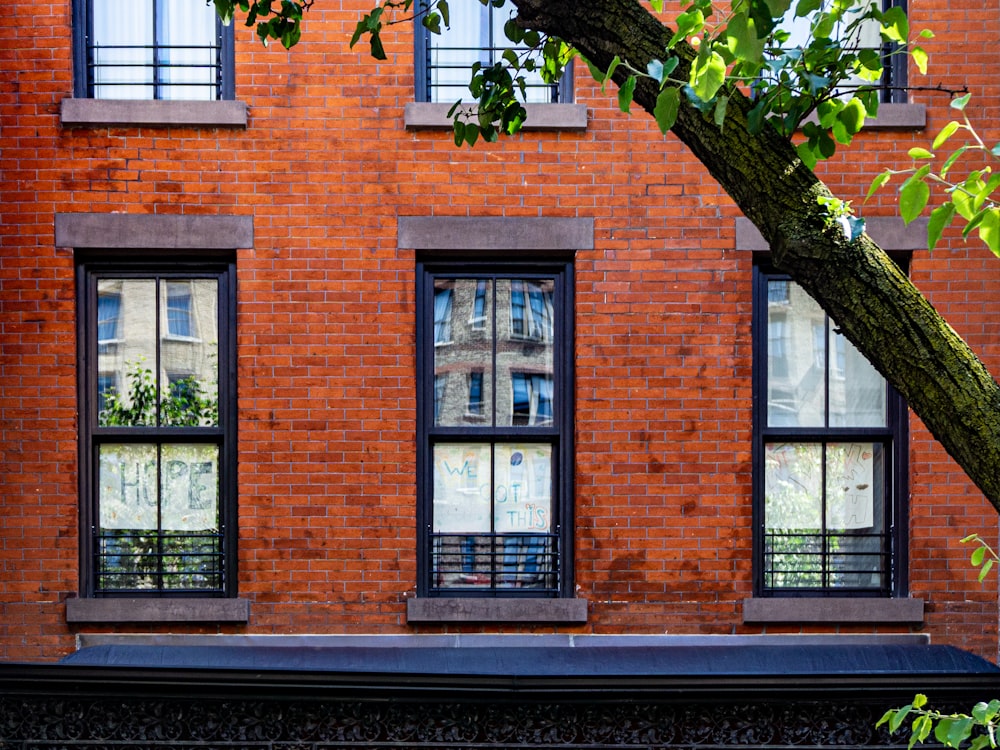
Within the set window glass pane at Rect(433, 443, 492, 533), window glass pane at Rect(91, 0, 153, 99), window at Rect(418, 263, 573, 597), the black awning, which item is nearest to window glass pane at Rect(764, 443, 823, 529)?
the black awning

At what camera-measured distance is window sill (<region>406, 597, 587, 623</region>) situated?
6.55 meters

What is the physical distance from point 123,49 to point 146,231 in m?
1.36

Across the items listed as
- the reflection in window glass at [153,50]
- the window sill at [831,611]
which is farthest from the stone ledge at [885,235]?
the reflection in window glass at [153,50]

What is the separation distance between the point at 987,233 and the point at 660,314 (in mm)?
4310

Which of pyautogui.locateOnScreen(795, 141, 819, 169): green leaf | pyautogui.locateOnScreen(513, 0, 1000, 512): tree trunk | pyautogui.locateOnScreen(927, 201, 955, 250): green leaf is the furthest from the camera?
pyautogui.locateOnScreen(795, 141, 819, 169): green leaf

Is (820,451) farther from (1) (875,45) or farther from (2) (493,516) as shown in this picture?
(1) (875,45)

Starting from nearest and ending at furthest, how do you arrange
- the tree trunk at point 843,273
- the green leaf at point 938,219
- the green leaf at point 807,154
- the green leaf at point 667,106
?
the green leaf at point 938,219 → the green leaf at point 667,106 → the tree trunk at point 843,273 → the green leaf at point 807,154

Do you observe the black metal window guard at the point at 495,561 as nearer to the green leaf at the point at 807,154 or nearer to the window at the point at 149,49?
the window at the point at 149,49

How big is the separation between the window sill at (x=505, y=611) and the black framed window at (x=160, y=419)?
1.54 metres

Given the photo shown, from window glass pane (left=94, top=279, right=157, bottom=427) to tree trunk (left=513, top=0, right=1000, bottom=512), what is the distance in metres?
4.53

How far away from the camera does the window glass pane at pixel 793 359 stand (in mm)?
6863

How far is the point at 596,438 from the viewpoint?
662cm

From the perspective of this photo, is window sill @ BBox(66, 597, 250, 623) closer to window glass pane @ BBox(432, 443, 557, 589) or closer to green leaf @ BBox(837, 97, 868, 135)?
window glass pane @ BBox(432, 443, 557, 589)

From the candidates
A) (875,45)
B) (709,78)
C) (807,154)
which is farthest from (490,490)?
(709,78)
